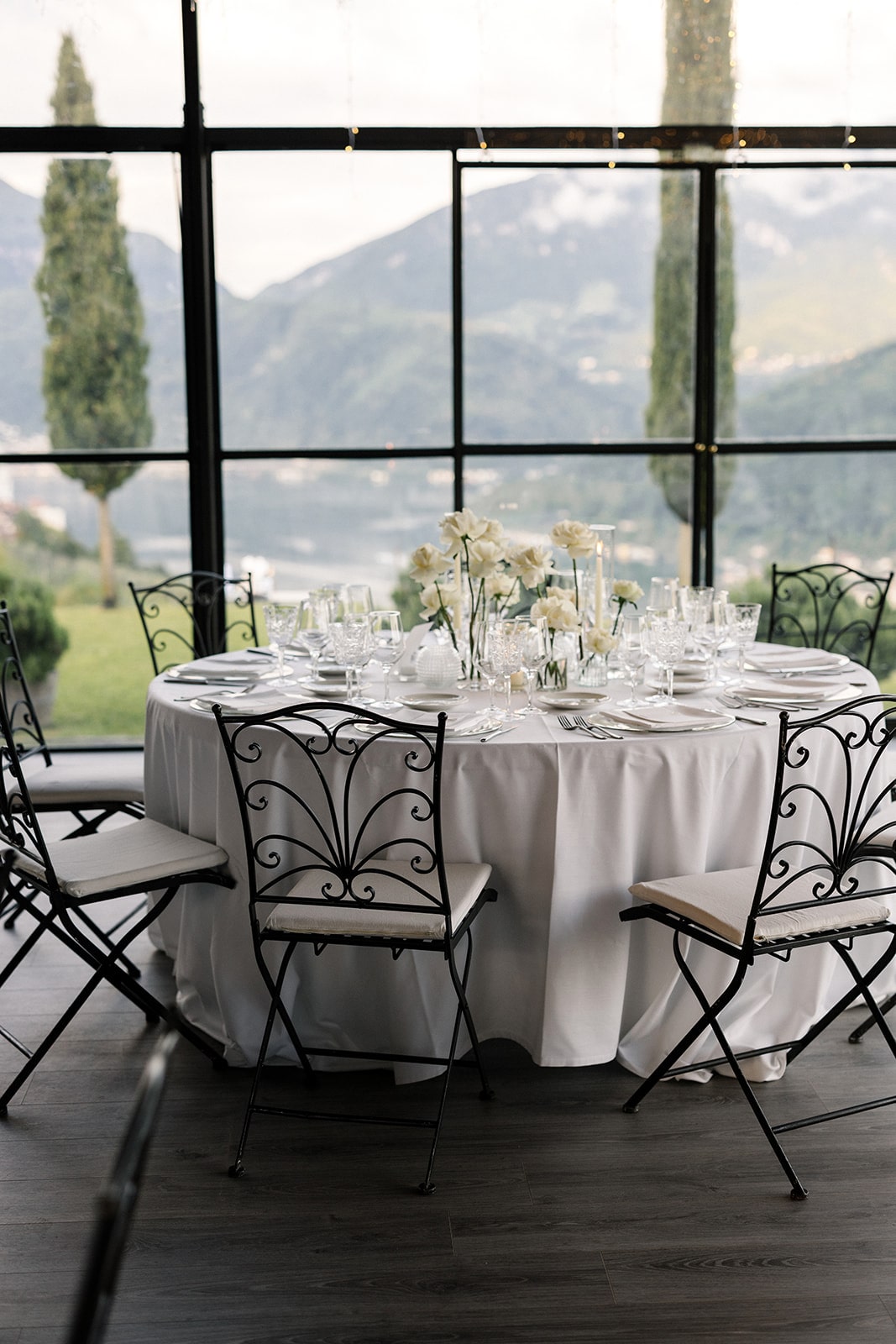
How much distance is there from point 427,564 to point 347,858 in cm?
98

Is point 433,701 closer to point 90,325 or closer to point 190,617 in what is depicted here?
point 190,617

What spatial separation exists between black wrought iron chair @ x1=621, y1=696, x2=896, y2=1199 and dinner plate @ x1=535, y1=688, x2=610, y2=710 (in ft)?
1.84

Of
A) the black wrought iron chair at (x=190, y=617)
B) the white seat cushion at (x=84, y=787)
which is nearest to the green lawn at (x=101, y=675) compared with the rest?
the black wrought iron chair at (x=190, y=617)

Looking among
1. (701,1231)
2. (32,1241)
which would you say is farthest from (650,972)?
(32,1241)

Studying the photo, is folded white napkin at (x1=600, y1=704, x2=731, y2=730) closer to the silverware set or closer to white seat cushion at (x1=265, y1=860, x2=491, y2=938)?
the silverware set

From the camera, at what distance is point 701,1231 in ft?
8.59

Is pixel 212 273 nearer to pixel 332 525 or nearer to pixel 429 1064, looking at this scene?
pixel 332 525

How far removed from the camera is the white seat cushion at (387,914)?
283 centimetres

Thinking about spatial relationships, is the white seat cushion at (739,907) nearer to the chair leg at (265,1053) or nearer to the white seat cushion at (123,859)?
the chair leg at (265,1053)

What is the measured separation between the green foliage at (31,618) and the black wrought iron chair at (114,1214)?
530 centimetres

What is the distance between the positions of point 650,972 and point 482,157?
13.9 ft

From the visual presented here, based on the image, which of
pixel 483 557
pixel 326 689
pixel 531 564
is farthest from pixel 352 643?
pixel 531 564

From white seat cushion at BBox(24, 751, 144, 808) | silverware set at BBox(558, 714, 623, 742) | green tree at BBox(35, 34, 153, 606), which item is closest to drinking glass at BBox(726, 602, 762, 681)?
silverware set at BBox(558, 714, 623, 742)

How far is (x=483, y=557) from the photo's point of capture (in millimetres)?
3479
